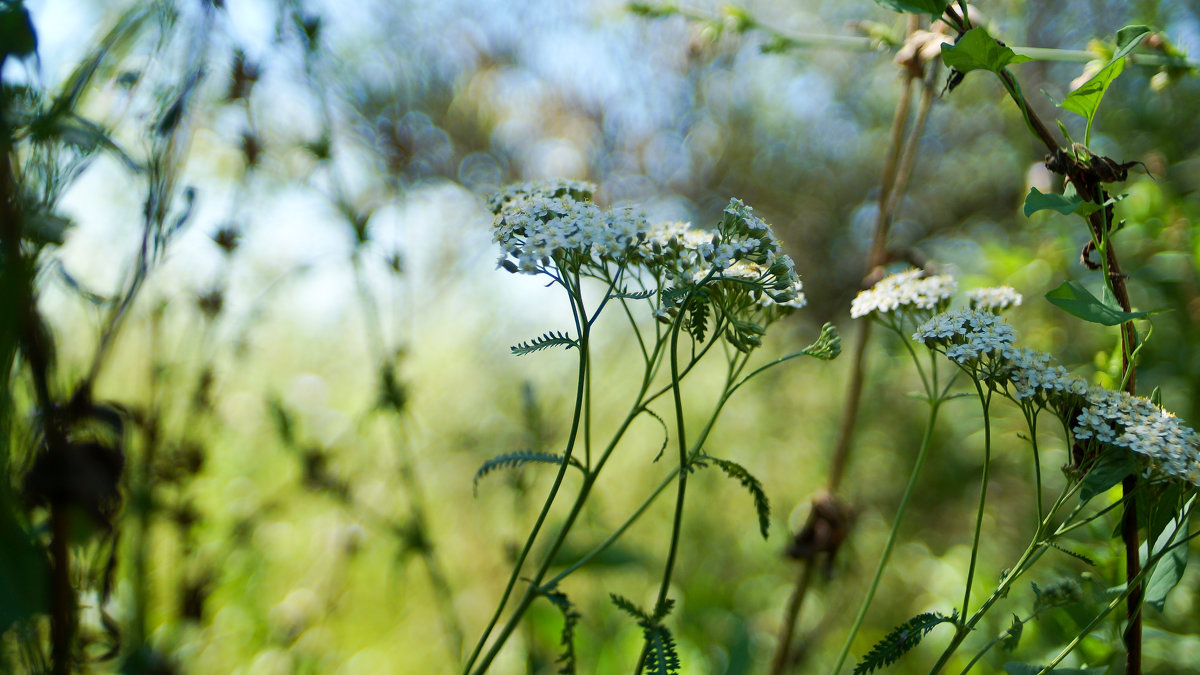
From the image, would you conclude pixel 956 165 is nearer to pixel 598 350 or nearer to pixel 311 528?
pixel 598 350

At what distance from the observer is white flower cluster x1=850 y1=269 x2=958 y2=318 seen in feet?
2.08

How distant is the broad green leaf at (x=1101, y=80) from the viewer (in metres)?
0.47

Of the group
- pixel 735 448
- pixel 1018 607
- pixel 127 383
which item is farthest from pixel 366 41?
pixel 1018 607

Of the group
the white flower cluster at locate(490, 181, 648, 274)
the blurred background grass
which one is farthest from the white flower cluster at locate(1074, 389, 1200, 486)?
the blurred background grass

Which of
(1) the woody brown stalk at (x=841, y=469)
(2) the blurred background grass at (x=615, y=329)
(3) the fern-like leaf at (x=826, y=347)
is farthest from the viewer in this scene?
(2) the blurred background grass at (x=615, y=329)

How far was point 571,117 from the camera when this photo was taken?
1979mm

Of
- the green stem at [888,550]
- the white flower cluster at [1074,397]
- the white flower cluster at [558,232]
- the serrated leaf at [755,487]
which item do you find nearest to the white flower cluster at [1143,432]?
the white flower cluster at [1074,397]

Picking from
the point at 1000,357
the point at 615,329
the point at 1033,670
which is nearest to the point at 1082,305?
the point at 1000,357

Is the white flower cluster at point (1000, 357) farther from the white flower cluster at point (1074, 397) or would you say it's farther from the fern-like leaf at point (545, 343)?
the fern-like leaf at point (545, 343)

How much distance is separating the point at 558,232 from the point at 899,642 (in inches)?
14.3

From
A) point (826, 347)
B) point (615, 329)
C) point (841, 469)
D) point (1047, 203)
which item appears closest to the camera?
point (1047, 203)

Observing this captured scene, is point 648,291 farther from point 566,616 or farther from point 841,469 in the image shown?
point 841,469

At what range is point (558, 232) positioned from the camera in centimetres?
51

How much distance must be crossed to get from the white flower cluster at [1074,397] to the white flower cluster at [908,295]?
62 mm
